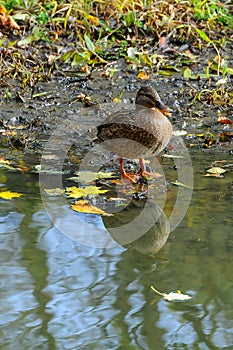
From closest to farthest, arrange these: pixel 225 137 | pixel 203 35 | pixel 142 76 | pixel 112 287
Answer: pixel 112 287 → pixel 225 137 → pixel 142 76 → pixel 203 35

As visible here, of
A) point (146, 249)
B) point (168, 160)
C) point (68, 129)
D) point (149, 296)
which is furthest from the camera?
point (68, 129)

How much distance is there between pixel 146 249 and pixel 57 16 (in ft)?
16.9

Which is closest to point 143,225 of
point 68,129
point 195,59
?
point 68,129

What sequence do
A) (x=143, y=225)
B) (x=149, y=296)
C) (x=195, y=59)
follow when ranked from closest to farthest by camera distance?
(x=149, y=296) → (x=143, y=225) → (x=195, y=59)

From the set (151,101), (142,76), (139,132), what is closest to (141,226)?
(139,132)

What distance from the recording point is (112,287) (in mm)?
4469

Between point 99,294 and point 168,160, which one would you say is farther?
point 168,160

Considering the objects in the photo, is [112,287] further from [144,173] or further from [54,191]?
[144,173]

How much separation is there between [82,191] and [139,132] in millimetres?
675

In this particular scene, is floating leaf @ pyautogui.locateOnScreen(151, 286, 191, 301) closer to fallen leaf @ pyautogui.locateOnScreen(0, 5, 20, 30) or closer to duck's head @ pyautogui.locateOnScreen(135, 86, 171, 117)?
duck's head @ pyautogui.locateOnScreen(135, 86, 171, 117)

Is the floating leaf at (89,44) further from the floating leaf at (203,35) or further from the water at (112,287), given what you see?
the water at (112,287)

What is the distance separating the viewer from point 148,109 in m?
6.47

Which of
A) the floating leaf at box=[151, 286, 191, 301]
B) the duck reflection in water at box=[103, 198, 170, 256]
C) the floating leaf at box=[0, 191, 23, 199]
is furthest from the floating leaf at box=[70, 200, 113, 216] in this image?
the floating leaf at box=[151, 286, 191, 301]

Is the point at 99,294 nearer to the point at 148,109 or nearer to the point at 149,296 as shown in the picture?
the point at 149,296
